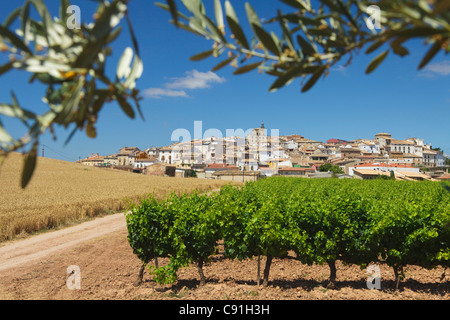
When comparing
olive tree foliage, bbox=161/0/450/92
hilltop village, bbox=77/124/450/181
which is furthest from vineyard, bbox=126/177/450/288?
hilltop village, bbox=77/124/450/181

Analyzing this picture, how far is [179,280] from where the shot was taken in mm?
9188

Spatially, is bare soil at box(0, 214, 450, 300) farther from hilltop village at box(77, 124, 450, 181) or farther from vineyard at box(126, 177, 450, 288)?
hilltop village at box(77, 124, 450, 181)

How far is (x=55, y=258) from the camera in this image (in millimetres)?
11477

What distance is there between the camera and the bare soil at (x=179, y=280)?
24.8ft

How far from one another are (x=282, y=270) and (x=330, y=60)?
958cm

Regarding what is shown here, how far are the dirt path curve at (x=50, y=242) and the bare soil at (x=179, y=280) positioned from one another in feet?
0.13

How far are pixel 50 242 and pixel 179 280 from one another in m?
8.10

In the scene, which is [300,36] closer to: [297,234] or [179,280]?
[297,234]

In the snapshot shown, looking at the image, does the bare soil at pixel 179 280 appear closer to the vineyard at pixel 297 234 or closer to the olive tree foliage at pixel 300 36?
the vineyard at pixel 297 234

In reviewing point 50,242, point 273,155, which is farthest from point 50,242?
point 273,155

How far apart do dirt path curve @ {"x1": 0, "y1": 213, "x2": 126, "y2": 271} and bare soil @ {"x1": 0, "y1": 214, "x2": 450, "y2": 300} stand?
39mm

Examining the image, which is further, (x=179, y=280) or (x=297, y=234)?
(x=179, y=280)

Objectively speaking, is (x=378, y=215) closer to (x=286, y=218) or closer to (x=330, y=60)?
(x=286, y=218)
